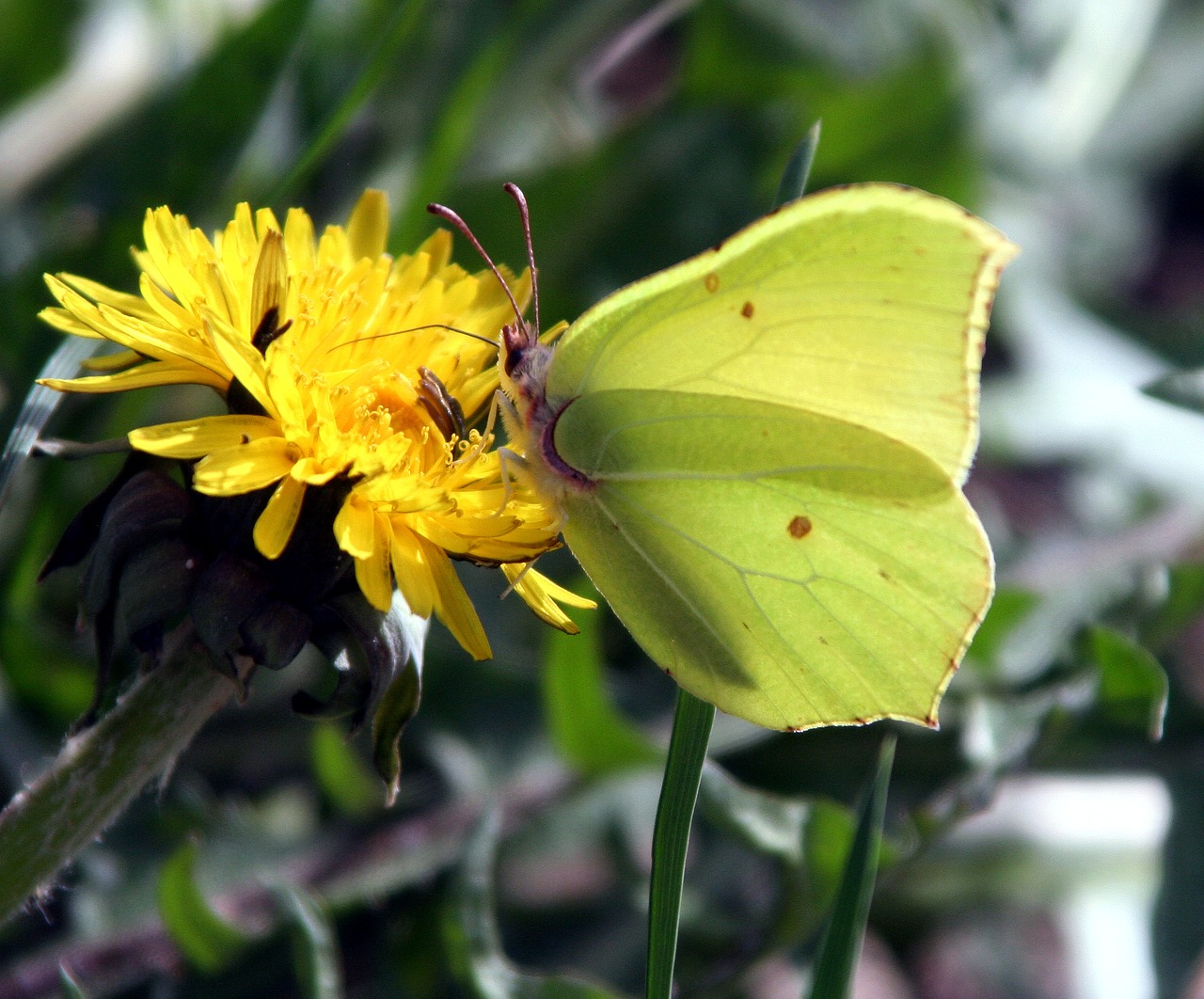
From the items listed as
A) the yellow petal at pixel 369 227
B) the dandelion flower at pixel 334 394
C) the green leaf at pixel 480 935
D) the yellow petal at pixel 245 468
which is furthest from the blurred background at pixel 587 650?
the yellow petal at pixel 245 468

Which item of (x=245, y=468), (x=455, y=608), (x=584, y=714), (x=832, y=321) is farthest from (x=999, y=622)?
(x=245, y=468)

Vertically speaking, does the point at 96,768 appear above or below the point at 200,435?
below

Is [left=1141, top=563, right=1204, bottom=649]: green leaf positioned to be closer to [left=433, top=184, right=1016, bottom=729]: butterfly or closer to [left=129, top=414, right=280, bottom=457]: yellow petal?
[left=433, top=184, right=1016, bottom=729]: butterfly

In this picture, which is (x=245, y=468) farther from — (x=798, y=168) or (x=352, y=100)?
(x=352, y=100)

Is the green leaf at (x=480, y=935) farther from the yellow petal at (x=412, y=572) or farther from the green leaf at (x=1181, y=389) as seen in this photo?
the green leaf at (x=1181, y=389)

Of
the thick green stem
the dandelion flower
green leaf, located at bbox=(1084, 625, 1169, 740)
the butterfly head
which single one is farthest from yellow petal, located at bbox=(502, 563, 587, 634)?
green leaf, located at bbox=(1084, 625, 1169, 740)

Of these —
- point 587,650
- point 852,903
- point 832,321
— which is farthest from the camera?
point 587,650
